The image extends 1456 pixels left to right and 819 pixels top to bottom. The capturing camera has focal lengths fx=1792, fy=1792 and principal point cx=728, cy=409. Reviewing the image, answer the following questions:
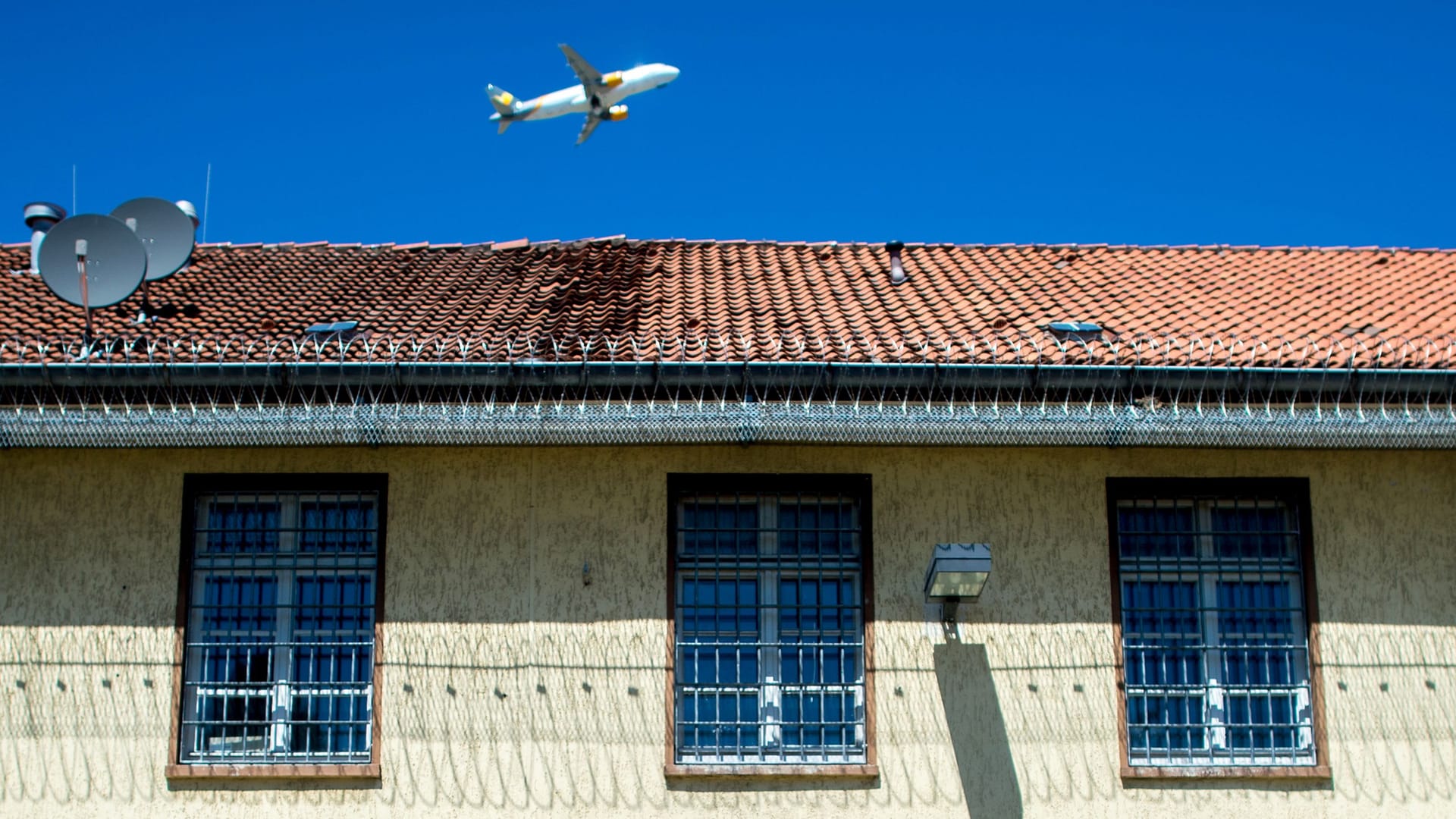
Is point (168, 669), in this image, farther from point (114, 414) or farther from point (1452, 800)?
point (1452, 800)

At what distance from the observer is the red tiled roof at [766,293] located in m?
10.5

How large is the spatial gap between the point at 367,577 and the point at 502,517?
786 mm

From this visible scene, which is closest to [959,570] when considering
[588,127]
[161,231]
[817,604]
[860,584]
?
[860,584]

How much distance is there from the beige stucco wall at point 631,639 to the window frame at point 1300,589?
5 cm

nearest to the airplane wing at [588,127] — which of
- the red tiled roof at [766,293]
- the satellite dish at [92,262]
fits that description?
the red tiled roof at [766,293]

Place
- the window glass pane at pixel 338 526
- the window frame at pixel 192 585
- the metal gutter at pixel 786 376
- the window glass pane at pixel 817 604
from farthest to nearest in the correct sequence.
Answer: the window glass pane at pixel 338 526 < the window glass pane at pixel 817 604 < the metal gutter at pixel 786 376 < the window frame at pixel 192 585

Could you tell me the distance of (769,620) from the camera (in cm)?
935

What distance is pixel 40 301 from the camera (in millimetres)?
11523

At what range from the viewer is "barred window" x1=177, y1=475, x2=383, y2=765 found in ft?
30.1

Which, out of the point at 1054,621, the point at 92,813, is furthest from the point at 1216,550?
the point at 92,813

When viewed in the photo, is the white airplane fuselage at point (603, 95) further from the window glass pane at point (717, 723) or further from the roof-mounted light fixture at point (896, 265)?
the window glass pane at point (717, 723)

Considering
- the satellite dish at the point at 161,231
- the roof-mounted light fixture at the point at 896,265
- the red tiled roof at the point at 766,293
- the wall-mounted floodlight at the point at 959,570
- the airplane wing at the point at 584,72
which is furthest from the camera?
the airplane wing at the point at 584,72

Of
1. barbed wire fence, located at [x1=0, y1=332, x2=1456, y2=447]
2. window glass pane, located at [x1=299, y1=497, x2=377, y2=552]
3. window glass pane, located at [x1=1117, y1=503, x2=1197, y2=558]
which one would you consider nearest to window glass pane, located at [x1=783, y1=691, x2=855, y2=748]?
barbed wire fence, located at [x1=0, y1=332, x2=1456, y2=447]

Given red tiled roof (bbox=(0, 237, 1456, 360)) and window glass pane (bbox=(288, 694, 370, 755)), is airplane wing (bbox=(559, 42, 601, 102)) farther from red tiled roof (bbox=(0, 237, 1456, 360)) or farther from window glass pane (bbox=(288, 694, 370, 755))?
window glass pane (bbox=(288, 694, 370, 755))
